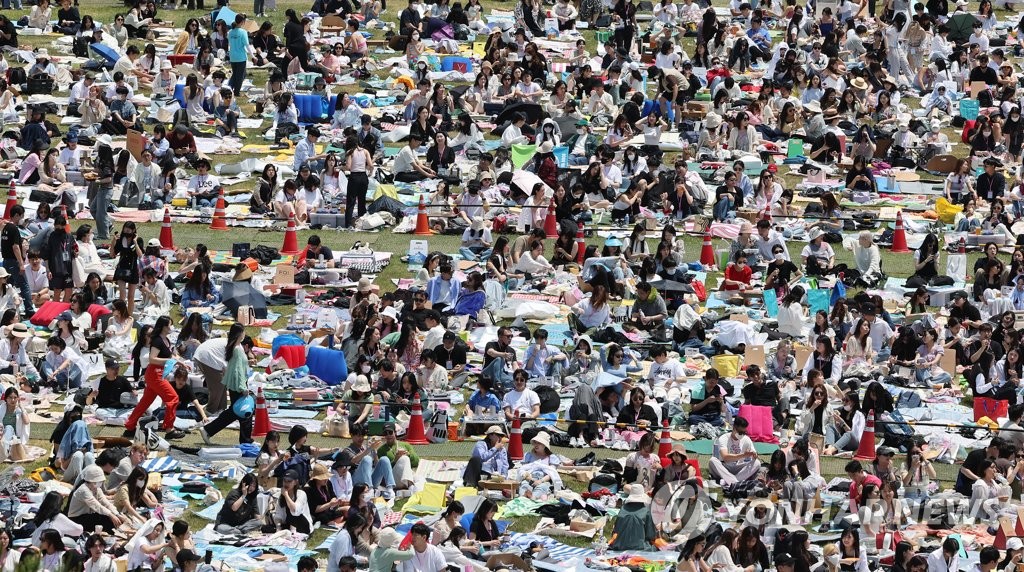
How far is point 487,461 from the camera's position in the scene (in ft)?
89.6

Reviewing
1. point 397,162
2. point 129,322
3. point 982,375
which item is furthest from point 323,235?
point 982,375

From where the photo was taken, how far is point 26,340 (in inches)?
1220

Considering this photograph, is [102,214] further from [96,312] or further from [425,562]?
[425,562]

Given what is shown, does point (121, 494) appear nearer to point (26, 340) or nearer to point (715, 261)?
point (26, 340)

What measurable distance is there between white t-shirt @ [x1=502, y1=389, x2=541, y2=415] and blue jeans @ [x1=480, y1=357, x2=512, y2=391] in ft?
2.31

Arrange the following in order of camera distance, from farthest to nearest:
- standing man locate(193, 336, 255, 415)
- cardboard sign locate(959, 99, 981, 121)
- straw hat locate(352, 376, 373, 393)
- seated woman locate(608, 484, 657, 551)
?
cardboard sign locate(959, 99, 981, 121)
straw hat locate(352, 376, 373, 393)
standing man locate(193, 336, 255, 415)
seated woman locate(608, 484, 657, 551)

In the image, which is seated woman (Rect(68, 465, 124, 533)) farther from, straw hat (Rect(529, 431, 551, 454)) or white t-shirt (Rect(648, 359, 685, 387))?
white t-shirt (Rect(648, 359, 685, 387))

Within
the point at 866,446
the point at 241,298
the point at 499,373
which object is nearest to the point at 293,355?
the point at 241,298

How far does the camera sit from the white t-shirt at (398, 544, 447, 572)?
2370 centimetres

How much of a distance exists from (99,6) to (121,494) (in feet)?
94.4

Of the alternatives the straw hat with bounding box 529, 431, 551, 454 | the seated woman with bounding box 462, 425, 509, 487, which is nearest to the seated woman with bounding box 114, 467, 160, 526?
the seated woman with bounding box 462, 425, 509, 487

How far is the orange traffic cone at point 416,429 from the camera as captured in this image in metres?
28.5

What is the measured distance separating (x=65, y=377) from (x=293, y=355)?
3127 millimetres

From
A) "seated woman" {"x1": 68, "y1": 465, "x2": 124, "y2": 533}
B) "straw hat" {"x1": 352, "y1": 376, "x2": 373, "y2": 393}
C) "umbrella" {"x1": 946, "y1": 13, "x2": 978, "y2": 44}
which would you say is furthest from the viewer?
"umbrella" {"x1": 946, "y1": 13, "x2": 978, "y2": 44}
